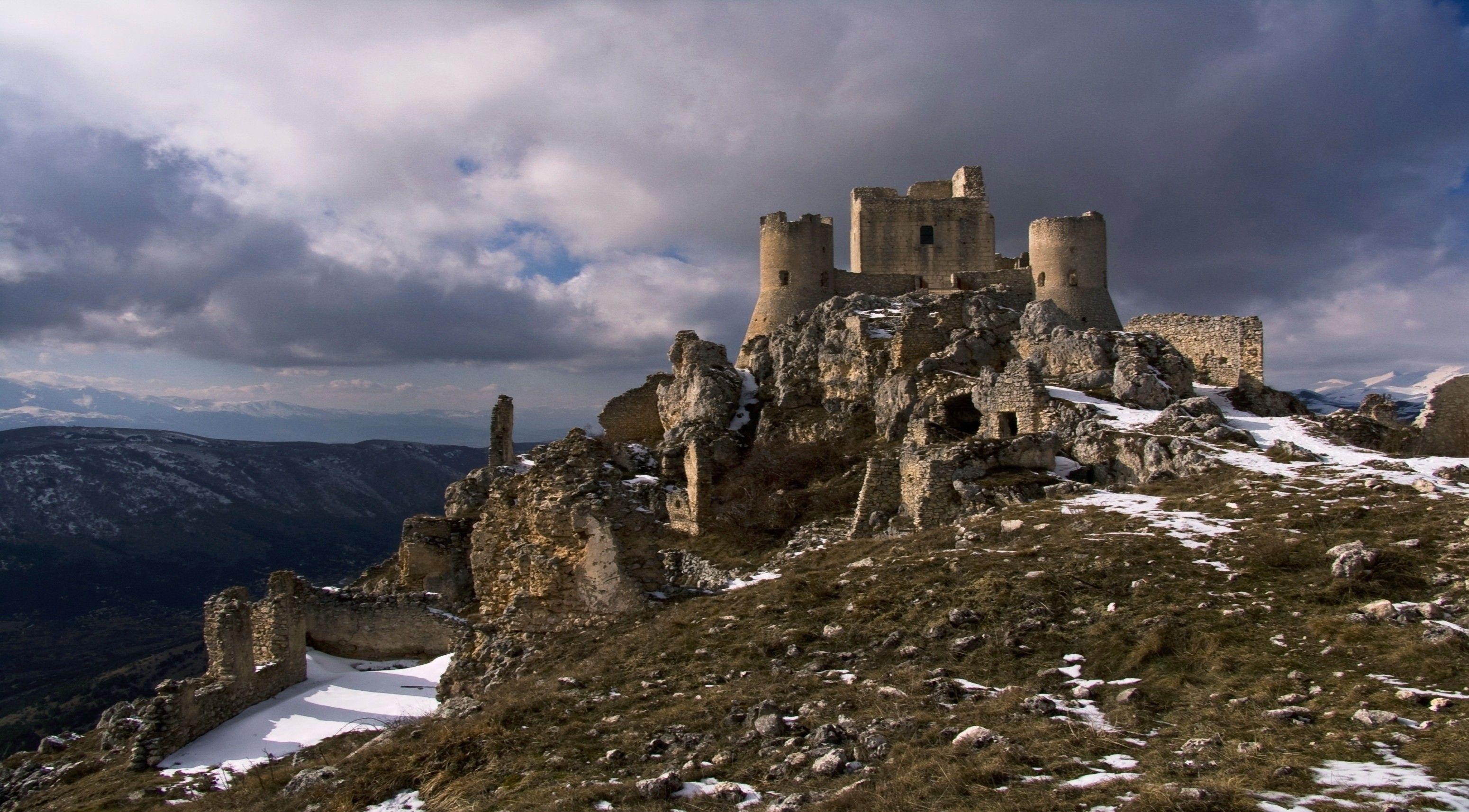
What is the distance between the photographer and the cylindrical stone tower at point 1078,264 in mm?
34375

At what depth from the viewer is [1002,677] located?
23.3 ft

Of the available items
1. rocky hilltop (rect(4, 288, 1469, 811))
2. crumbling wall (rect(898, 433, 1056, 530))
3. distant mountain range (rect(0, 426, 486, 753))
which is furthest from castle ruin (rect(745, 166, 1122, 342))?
distant mountain range (rect(0, 426, 486, 753))

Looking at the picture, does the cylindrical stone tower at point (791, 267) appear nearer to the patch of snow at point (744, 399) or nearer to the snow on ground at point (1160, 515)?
the patch of snow at point (744, 399)

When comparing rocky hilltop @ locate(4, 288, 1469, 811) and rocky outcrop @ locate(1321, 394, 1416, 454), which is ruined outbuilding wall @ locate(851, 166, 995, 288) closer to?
rocky hilltop @ locate(4, 288, 1469, 811)

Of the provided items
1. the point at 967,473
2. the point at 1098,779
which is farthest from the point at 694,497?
the point at 1098,779

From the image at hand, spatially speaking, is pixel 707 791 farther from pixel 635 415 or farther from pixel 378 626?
pixel 635 415

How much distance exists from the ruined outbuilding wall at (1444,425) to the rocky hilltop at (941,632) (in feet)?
0.16

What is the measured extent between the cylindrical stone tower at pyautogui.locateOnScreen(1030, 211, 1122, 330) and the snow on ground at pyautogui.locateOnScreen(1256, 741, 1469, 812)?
3181 centimetres

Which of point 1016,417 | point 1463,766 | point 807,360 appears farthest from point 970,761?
point 807,360

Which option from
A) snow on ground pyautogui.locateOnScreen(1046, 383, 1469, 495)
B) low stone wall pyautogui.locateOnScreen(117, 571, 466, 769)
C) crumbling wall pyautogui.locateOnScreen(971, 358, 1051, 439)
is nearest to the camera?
low stone wall pyautogui.locateOnScreen(117, 571, 466, 769)

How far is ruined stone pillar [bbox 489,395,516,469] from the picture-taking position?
29.6 m

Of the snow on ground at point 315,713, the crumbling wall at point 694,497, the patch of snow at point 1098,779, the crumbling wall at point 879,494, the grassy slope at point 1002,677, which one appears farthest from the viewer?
the crumbling wall at point 694,497

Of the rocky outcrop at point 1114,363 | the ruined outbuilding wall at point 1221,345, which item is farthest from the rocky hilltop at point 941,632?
the ruined outbuilding wall at point 1221,345

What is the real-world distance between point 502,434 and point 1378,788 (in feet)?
93.2
